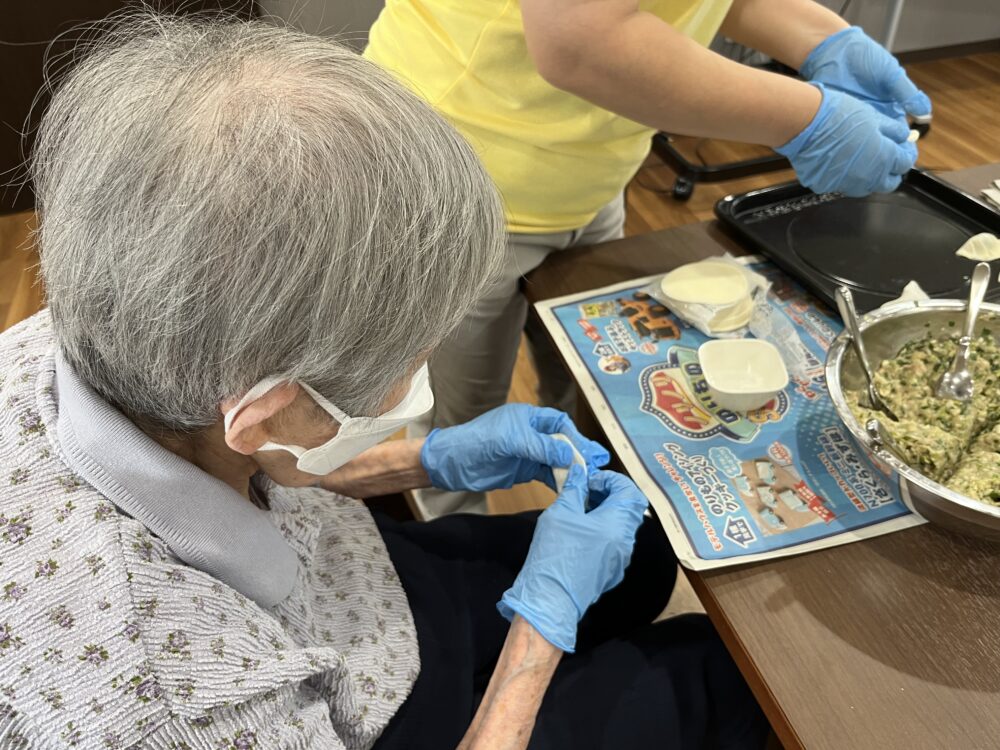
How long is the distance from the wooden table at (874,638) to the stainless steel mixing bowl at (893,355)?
2.5 inches

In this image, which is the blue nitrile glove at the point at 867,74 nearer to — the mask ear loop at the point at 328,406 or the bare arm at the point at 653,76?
the bare arm at the point at 653,76

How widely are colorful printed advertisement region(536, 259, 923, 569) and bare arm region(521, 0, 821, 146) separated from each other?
260mm

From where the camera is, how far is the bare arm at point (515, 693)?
2.56 ft

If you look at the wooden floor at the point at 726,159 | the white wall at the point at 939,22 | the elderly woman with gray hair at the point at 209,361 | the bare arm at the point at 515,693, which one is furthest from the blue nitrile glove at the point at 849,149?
the white wall at the point at 939,22

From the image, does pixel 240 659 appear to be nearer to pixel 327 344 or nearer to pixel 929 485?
pixel 327 344

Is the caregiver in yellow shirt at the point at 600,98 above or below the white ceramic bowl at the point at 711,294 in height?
above

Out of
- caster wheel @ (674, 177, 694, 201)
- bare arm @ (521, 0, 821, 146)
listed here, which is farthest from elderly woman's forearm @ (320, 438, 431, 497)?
caster wheel @ (674, 177, 694, 201)

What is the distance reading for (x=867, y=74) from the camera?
1203 millimetres

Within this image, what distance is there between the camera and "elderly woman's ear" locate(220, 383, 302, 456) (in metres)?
0.58

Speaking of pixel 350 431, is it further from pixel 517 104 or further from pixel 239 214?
pixel 517 104

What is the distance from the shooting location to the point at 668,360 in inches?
40.3

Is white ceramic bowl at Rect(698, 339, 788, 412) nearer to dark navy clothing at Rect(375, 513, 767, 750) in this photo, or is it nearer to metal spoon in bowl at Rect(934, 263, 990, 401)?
metal spoon in bowl at Rect(934, 263, 990, 401)

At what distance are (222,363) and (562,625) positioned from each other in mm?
504

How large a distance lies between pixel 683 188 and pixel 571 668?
2.22 metres
